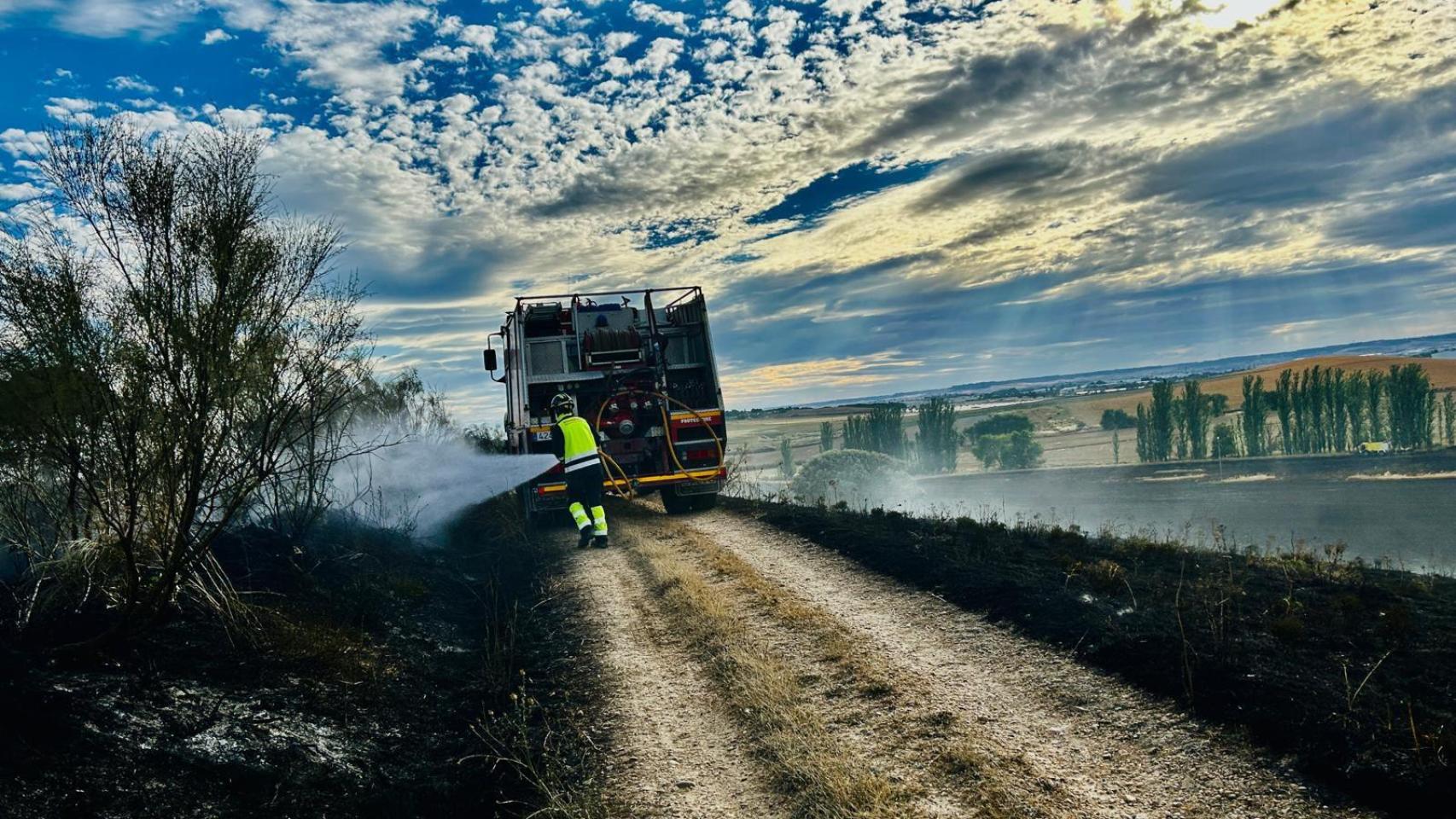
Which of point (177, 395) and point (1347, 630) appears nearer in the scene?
point (177, 395)

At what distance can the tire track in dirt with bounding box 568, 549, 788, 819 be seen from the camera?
14.6ft

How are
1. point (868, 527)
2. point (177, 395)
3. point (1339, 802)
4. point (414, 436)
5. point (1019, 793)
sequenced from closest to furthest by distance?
point (1339, 802)
point (1019, 793)
point (177, 395)
point (868, 527)
point (414, 436)

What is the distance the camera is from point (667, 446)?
14.0 metres

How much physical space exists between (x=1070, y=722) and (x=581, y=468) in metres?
8.27

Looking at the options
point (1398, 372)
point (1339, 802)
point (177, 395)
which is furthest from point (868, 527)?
point (1398, 372)

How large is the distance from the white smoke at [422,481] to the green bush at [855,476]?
2350 centimetres

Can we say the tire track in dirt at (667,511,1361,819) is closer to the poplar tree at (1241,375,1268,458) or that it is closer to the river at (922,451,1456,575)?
the river at (922,451,1456,575)

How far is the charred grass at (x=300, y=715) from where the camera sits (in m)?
4.07

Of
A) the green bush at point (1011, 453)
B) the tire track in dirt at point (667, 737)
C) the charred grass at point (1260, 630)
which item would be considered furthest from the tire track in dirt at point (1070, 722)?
the green bush at point (1011, 453)

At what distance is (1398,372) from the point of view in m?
67.7

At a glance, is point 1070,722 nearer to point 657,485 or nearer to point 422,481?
point 657,485

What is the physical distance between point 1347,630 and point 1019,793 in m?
4.16

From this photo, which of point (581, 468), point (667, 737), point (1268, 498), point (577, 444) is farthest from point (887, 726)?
point (1268, 498)

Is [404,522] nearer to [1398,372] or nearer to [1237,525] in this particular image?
[1237,525]
